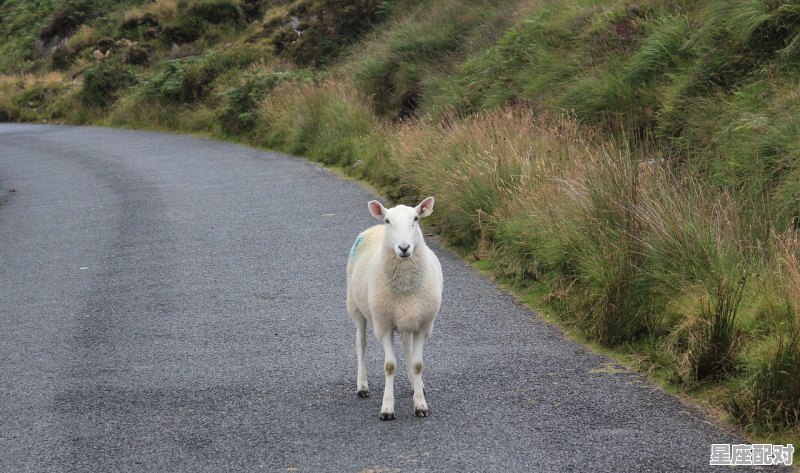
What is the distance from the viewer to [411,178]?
46.7ft

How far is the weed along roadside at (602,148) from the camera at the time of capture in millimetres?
6934

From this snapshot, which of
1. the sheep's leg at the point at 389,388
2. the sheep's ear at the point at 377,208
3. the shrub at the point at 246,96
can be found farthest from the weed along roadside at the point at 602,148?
the sheep's ear at the point at 377,208

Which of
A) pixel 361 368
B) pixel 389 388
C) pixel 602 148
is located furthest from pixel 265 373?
pixel 602 148

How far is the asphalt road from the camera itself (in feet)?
19.3

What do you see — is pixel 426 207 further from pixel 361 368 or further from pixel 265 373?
pixel 265 373

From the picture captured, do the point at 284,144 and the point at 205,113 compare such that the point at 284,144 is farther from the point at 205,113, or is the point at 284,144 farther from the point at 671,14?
the point at 671,14

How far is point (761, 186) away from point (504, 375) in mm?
3572

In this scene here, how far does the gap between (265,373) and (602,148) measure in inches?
173

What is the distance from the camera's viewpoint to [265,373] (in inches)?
299

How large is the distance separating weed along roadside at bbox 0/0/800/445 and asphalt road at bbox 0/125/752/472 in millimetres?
450

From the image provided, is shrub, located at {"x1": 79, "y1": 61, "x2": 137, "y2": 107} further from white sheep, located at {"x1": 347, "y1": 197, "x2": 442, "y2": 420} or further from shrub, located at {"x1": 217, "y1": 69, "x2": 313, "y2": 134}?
white sheep, located at {"x1": 347, "y1": 197, "x2": 442, "y2": 420}

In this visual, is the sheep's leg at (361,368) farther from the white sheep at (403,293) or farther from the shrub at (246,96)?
the shrub at (246,96)

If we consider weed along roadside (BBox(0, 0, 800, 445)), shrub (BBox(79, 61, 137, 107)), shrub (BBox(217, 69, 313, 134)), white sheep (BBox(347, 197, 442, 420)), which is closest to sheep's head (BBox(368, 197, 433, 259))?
white sheep (BBox(347, 197, 442, 420))

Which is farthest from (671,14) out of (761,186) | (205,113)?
(205,113)
